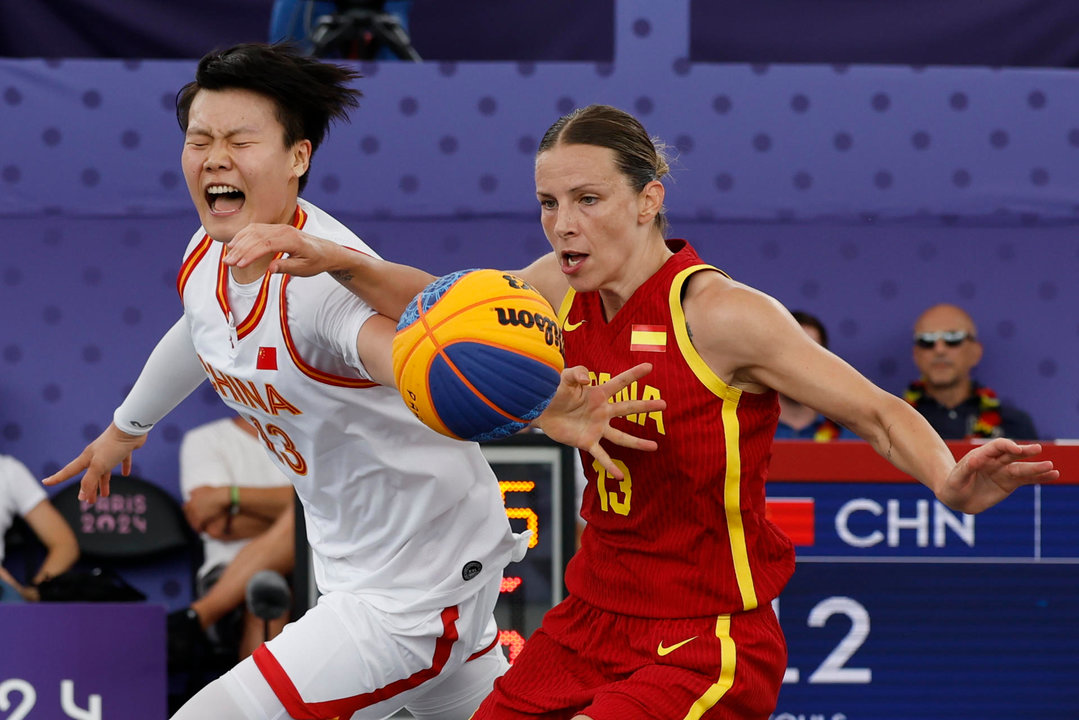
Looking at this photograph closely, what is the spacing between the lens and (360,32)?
6281mm

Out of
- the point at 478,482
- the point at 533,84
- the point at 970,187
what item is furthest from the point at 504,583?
the point at 970,187

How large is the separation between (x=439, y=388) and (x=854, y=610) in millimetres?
2161

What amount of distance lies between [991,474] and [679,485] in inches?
25.0

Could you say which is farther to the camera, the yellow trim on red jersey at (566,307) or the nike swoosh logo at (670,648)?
the yellow trim on red jersey at (566,307)

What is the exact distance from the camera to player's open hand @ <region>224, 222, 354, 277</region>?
2422 mm

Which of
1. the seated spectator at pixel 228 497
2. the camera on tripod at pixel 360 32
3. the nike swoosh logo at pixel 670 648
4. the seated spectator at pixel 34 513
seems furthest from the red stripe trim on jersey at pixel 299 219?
the seated spectator at pixel 34 513

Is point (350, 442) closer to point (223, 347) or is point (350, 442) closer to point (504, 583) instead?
point (223, 347)

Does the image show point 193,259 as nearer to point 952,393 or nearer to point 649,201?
point 649,201

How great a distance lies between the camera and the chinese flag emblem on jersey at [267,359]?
282 centimetres

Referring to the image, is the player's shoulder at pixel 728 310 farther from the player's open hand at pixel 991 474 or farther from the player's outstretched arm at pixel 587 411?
the player's open hand at pixel 991 474

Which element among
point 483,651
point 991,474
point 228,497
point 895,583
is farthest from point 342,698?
point 228,497

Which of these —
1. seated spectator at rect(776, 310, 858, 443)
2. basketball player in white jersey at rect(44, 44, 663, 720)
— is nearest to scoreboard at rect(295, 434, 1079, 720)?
basketball player in white jersey at rect(44, 44, 663, 720)

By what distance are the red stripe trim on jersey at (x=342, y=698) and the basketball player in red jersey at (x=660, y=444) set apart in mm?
214

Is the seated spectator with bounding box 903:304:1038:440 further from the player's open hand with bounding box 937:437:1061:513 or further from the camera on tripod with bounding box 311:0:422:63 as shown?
the player's open hand with bounding box 937:437:1061:513
